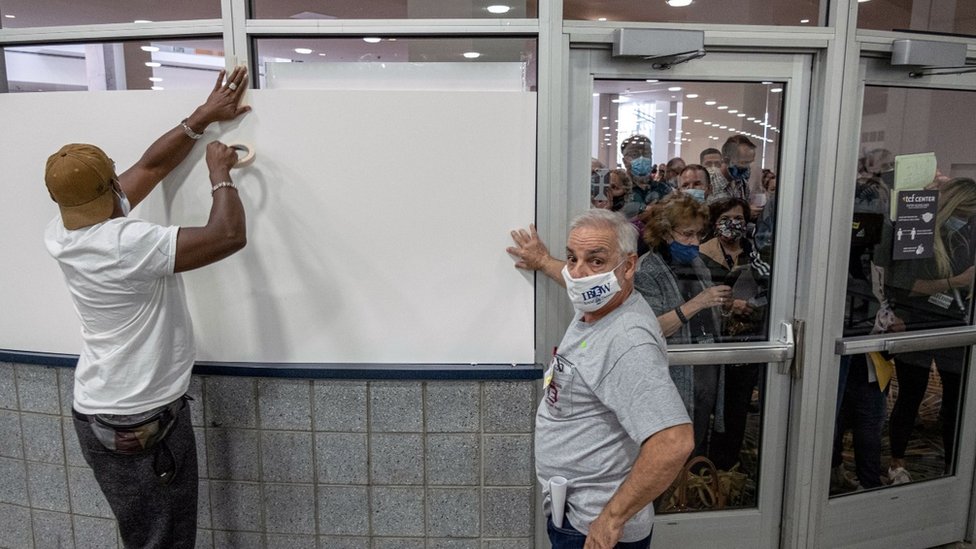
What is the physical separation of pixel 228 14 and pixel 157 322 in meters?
1.01

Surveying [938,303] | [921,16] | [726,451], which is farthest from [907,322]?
[921,16]

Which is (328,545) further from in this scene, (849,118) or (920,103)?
(920,103)

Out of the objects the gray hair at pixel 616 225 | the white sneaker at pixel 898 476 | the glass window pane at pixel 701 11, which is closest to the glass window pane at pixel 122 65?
the glass window pane at pixel 701 11

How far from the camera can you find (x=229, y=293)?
2.12 m

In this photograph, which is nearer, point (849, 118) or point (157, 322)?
point (157, 322)

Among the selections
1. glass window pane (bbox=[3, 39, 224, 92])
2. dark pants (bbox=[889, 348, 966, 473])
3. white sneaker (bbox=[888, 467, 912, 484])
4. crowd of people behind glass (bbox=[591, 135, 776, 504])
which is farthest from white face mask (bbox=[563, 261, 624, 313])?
white sneaker (bbox=[888, 467, 912, 484])

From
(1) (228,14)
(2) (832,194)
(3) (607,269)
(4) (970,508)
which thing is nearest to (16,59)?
(1) (228,14)

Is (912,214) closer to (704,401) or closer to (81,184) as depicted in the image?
(704,401)

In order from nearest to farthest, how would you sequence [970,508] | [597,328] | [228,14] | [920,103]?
[597,328] < [228,14] < [920,103] < [970,508]

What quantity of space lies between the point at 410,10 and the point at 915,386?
2500mm

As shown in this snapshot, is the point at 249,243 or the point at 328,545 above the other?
the point at 249,243

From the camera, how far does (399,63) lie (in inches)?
81.0

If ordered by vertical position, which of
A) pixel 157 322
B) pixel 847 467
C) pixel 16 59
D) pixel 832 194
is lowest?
pixel 847 467

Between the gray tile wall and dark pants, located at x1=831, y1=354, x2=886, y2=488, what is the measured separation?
1302mm
